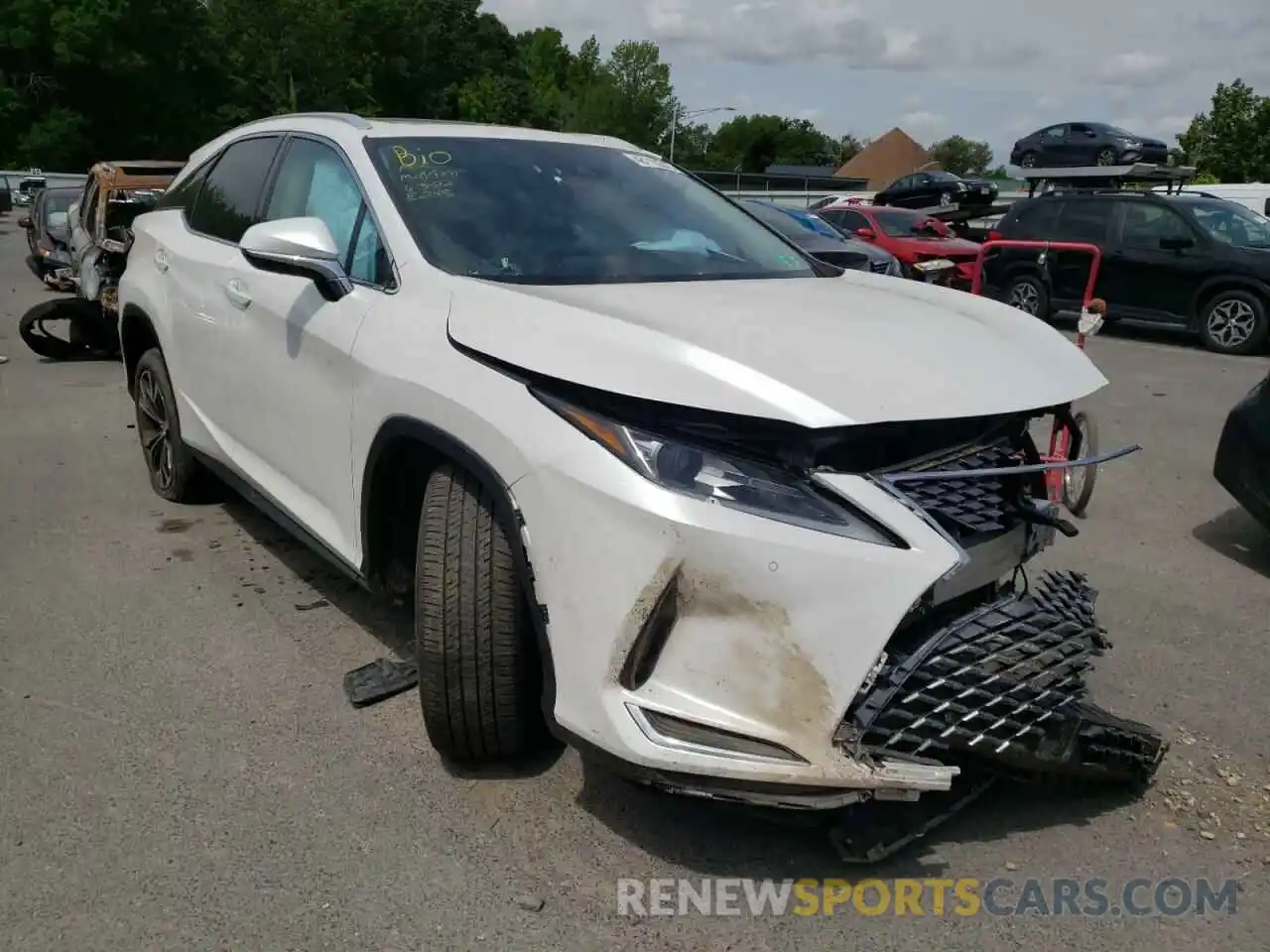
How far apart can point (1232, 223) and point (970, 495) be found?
1194 cm

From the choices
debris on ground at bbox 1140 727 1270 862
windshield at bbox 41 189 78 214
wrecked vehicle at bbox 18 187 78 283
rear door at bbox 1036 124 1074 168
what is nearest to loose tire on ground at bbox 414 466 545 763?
debris on ground at bbox 1140 727 1270 862

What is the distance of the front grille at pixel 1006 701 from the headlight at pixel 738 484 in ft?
1.10

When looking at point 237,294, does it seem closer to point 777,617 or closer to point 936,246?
point 777,617

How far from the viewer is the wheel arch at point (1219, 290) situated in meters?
11.8

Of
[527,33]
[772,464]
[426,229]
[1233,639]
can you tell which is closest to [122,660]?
[426,229]

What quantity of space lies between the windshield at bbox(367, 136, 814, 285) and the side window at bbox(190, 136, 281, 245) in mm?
922

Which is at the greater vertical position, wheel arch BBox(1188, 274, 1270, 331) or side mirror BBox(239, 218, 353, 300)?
side mirror BBox(239, 218, 353, 300)

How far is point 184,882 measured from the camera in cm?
259

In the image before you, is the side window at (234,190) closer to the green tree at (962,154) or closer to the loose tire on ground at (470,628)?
the loose tire on ground at (470,628)

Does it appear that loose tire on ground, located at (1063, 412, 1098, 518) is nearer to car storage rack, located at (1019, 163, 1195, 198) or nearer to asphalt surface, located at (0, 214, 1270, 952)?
asphalt surface, located at (0, 214, 1270, 952)

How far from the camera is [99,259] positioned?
9.46 m

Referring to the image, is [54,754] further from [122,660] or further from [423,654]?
[423,654]

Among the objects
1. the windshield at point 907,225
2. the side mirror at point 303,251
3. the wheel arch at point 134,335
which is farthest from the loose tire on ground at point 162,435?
the windshield at point 907,225

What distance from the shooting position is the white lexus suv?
2314 millimetres
